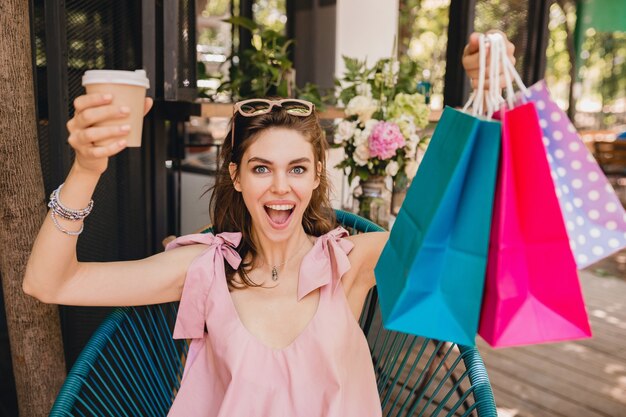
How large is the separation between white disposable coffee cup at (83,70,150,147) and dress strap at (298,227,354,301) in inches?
24.8

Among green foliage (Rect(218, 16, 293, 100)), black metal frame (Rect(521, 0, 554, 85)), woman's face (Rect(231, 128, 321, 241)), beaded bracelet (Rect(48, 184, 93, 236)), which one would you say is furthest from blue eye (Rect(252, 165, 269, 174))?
black metal frame (Rect(521, 0, 554, 85))

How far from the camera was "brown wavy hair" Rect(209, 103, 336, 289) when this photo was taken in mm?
1445

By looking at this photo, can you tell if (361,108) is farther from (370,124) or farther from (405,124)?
(405,124)

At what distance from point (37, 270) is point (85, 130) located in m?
0.40

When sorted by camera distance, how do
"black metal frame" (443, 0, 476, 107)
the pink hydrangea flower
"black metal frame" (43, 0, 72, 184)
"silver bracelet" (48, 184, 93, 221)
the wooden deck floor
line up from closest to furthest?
"silver bracelet" (48, 184, 93, 221) < "black metal frame" (43, 0, 72, 184) < the pink hydrangea flower < the wooden deck floor < "black metal frame" (443, 0, 476, 107)

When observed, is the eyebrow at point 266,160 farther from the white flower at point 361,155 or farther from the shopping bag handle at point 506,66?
the white flower at point 361,155

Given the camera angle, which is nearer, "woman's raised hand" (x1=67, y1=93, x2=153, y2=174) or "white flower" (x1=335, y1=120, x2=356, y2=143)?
"woman's raised hand" (x1=67, y1=93, x2=153, y2=174)

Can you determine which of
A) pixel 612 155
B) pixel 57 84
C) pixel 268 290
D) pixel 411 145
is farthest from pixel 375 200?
pixel 612 155

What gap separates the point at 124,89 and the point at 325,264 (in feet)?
2.36

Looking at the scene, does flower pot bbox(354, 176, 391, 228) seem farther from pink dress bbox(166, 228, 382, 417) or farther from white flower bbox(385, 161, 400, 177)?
pink dress bbox(166, 228, 382, 417)

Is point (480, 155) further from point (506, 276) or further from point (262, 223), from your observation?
point (262, 223)

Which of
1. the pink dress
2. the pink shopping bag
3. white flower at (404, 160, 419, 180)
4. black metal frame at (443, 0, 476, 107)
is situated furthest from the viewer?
black metal frame at (443, 0, 476, 107)

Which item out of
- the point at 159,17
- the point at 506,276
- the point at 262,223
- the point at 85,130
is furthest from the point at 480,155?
the point at 159,17

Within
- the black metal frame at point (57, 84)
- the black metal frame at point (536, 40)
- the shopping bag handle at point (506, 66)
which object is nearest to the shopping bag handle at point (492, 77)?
the shopping bag handle at point (506, 66)
